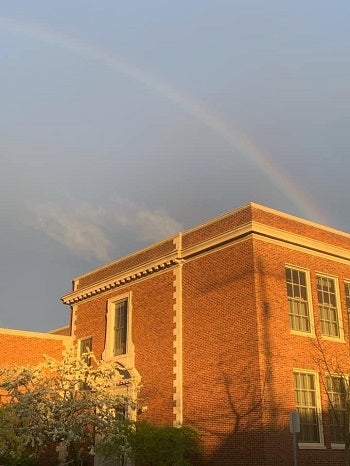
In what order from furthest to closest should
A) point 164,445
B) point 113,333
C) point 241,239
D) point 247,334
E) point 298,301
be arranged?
point 113,333 → point 298,301 → point 241,239 → point 247,334 → point 164,445

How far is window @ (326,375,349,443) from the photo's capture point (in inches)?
912

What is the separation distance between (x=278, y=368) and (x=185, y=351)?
14.7ft

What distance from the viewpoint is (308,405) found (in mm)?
22984

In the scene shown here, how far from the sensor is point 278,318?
23.1 metres

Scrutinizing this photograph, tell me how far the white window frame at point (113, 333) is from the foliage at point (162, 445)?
5.56 m

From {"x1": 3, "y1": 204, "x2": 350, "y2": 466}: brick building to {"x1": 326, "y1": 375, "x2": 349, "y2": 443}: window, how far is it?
0.26 feet

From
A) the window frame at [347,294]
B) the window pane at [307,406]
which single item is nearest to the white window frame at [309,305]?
the window pane at [307,406]

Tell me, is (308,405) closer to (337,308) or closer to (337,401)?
(337,401)

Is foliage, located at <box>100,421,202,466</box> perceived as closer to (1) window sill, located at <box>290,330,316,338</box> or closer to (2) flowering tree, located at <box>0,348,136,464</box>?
(2) flowering tree, located at <box>0,348,136,464</box>

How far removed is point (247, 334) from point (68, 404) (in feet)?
24.8

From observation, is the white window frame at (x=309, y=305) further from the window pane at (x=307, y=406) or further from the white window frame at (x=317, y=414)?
the window pane at (x=307, y=406)

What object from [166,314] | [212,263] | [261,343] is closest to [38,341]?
[166,314]

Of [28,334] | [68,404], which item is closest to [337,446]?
[68,404]

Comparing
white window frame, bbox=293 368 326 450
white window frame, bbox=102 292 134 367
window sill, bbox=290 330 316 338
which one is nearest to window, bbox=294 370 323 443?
white window frame, bbox=293 368 326 450
